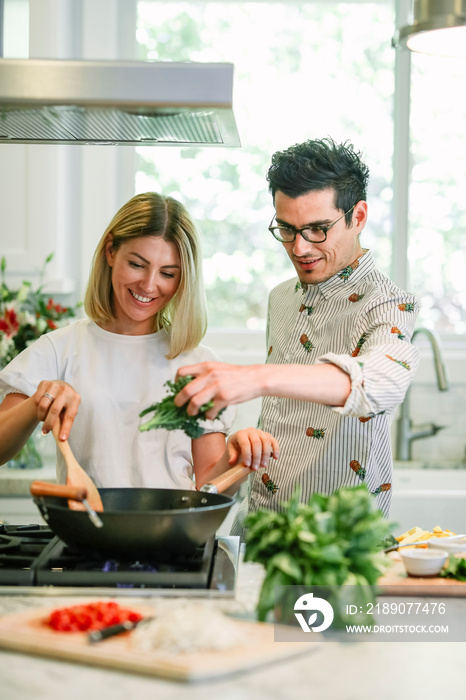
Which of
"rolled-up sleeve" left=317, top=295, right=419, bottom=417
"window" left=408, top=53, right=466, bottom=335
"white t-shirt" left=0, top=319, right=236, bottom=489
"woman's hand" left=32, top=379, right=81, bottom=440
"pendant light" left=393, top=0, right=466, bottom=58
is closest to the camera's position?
"rolled-up sleeve" left=317, top=295, right=419, bottom=417

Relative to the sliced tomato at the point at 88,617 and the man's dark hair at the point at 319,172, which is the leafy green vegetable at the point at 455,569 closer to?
the sliced tomato at the point at 88,617

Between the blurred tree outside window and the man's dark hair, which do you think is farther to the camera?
the blurred tree outside window

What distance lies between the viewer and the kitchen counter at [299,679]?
3.14 ft

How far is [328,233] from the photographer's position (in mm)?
Answer: 1814

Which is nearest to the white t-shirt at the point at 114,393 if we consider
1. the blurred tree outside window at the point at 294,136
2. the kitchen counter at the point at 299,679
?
the kitchen counter at the point at 299,679

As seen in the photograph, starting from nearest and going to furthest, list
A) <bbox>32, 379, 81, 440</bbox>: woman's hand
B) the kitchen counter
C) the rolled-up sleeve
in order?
the kitchen counter, the rolled-up sleeve, <bbox>32, 379, 81, 440</bbox>: woman's hand

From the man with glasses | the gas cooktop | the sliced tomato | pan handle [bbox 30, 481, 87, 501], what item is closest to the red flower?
the man with glasses

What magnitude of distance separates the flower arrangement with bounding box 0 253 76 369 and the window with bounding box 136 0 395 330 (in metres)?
0.85

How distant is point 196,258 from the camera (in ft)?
6.31

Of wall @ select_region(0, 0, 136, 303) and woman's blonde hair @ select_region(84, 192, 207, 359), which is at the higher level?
wall @ select_region(0, 0, 136, 303)

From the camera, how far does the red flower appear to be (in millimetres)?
2793

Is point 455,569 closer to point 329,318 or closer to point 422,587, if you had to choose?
point 422,587

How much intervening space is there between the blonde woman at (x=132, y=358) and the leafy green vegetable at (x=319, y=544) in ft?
1.82

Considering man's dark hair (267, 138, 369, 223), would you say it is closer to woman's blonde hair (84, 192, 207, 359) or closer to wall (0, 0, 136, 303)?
woman's blonde hair (84, 192, 207, 359)
